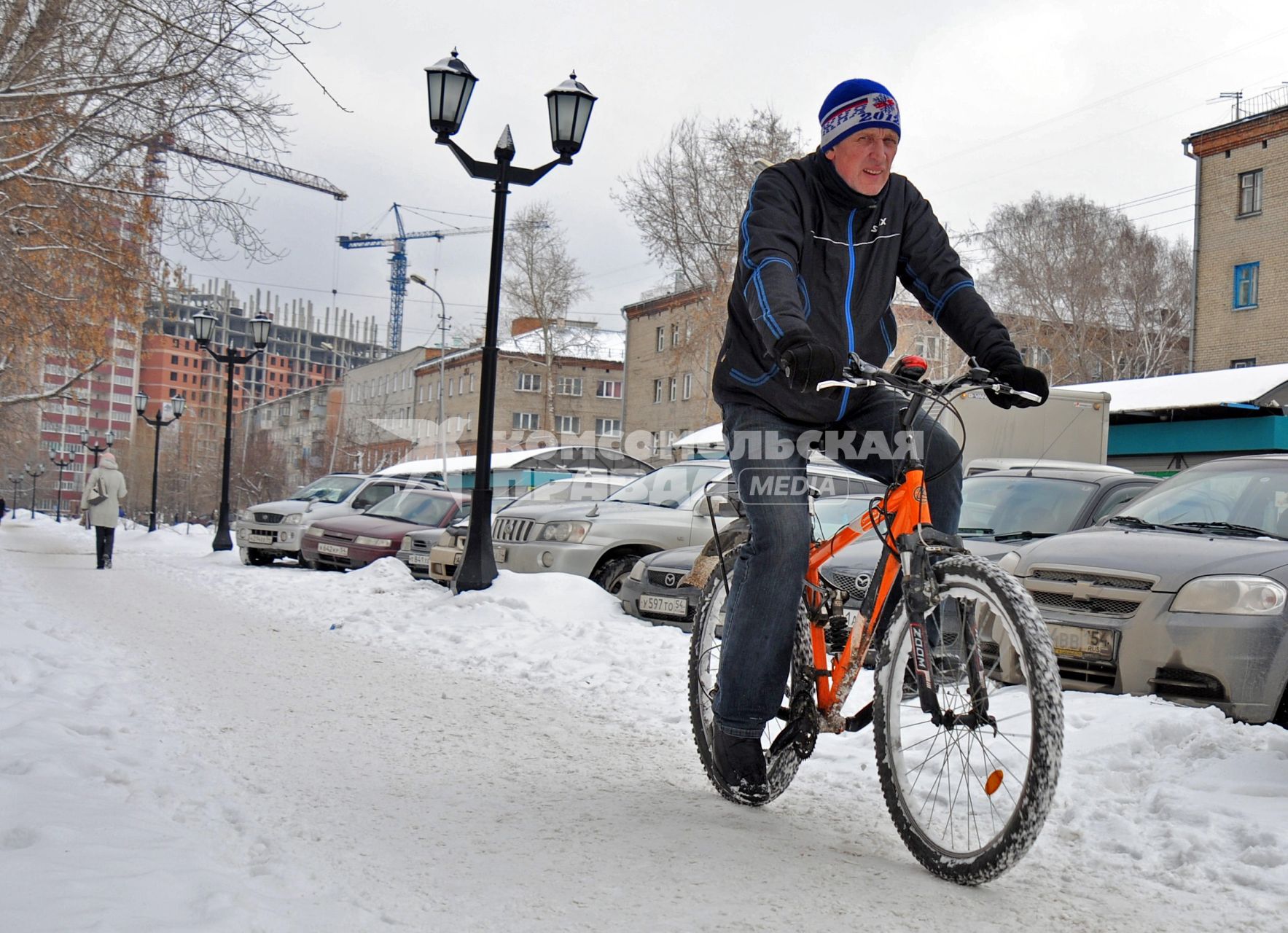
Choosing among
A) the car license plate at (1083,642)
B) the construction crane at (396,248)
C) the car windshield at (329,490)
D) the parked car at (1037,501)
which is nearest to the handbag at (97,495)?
the car windshield at (329,490)

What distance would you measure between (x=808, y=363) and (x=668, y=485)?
9220 millimetres

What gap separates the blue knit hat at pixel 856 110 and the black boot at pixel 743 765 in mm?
1928

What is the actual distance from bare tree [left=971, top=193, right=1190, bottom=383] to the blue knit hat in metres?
40.5

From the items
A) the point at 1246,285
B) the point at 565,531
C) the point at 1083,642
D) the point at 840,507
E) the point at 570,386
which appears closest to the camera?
the point at 1083,642

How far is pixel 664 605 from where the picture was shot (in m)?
9.41

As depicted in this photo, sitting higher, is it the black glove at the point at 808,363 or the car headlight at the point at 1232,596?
the black glove at the point at 808,363

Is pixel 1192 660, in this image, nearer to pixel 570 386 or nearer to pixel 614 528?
pixel 614 528

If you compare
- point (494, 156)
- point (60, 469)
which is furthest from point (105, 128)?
point (60, 469)

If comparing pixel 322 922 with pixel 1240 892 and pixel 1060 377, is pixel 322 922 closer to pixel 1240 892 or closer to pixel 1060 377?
pixel 1240 892

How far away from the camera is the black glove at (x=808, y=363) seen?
3.04 meters

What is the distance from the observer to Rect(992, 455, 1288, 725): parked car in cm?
509

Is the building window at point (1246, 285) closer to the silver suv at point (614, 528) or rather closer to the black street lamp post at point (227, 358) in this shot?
the black street lamp post at point (227, 358)

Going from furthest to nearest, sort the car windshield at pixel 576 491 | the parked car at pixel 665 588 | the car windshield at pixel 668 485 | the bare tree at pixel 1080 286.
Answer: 1. the bare tree at pixel 1080 286
2. the car windshield at pixel 576 491
3. the car windshield at pixel 668 485
4. the parked car at pixel 665 588

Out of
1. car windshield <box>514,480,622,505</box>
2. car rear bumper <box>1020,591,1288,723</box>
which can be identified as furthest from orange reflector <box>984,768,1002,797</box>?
car windshield <box>514,480,622,505</box>
